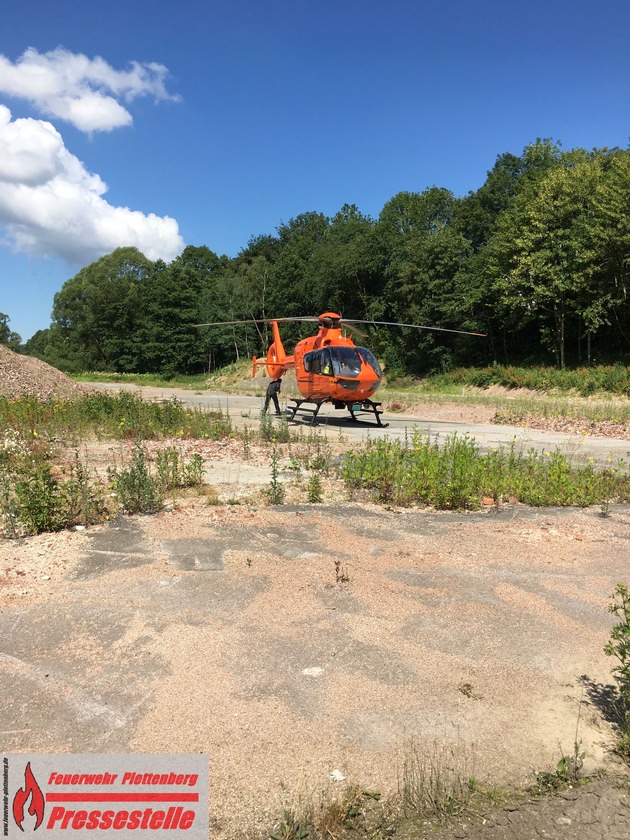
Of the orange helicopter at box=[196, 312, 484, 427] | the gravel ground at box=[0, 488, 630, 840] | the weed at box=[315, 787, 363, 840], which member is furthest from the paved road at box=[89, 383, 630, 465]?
the weed at box=[315, 787, 363, 840]

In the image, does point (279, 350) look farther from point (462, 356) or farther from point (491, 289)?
point (462, 356)

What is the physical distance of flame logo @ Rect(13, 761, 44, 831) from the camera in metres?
2.37

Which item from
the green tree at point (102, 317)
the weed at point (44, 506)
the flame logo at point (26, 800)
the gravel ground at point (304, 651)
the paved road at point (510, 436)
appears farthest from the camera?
the green tree at point (102, 317)

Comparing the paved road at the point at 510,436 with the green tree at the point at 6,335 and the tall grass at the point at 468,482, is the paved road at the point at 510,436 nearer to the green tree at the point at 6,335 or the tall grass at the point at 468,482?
the tall grass at the point at 468,482

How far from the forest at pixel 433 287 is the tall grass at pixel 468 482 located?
1962 centimetres

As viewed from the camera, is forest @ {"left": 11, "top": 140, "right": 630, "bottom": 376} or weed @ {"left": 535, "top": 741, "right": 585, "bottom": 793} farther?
forest @ {"left": 11, "top": 140, "right": 630, "bottom": 376}

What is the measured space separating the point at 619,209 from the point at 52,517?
33.6m

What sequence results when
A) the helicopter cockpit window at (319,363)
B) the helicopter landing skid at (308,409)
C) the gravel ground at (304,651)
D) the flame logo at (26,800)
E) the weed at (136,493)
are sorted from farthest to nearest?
the helicopter landing skid at (308,409), the helicopter cockpit window at (319,363), the weed at (136,493), the gravel ground at (304,651), the flame logo at (26,800)

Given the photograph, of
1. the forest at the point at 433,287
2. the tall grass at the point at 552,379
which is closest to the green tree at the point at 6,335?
the forest at the point at 433,287

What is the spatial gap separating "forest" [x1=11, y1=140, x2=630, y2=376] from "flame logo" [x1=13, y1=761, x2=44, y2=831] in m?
24.4

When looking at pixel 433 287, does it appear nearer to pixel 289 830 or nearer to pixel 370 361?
pixel 370 361

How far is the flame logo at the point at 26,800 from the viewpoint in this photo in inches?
93.2

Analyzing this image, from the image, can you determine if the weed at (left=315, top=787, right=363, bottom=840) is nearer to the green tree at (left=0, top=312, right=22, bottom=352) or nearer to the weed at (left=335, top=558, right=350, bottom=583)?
the weed at (left=335, top=558, right=350, bottom=583)

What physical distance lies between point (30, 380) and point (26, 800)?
18410 mm
